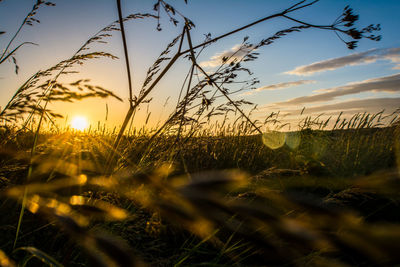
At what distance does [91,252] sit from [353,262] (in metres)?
1.84

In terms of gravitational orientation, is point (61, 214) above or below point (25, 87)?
below

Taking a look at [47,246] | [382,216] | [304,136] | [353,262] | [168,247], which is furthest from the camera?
[304,136]

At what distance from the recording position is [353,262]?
5.13ft

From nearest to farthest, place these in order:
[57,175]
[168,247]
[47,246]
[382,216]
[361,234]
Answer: [361,234], [47,246], [168,247], [57,175], [382,216]

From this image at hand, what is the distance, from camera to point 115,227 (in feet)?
5.16

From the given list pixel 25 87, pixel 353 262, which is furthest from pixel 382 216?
pixel 25 87

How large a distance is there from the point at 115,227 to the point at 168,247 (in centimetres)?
39

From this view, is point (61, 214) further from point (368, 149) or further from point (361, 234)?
point (368, 149)

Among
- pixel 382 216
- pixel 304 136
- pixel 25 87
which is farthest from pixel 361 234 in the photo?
pixel 304 136

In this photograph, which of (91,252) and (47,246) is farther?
(47,246)

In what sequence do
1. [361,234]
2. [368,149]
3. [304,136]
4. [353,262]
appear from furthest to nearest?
[304,136] < [368,149] < [353,262] < [361,234]

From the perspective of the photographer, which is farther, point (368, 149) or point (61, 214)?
point (368, 149)

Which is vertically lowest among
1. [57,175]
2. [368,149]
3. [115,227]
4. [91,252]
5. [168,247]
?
[168,247]

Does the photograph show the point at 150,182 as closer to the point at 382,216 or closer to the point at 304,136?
the point at 382,216
